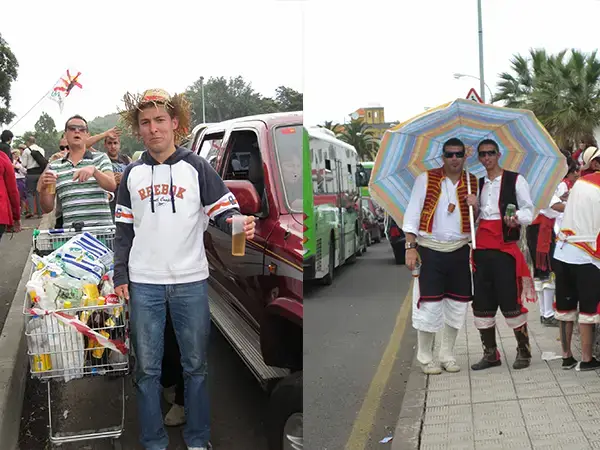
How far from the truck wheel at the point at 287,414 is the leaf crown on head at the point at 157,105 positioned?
103cm

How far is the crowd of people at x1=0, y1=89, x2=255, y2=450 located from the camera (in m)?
2.65

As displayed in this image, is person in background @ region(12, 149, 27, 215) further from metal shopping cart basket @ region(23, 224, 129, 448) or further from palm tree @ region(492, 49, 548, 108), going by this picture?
palm tree @ region(492, 49, 548, 108)

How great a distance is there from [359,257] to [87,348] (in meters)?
1.30

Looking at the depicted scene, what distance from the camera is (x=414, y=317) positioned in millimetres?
2906

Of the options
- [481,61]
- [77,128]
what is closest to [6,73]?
[77,128]

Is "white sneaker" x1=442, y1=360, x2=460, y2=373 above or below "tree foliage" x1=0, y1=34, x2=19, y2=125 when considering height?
below

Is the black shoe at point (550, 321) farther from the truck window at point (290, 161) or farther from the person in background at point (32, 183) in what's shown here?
the person in background at point (32, 183)

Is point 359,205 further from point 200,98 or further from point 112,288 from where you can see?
point 112,288

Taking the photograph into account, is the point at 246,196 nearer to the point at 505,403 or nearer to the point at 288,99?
the point at 288,99

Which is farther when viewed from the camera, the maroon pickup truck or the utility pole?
the utility pole

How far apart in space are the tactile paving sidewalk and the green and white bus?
0.76m

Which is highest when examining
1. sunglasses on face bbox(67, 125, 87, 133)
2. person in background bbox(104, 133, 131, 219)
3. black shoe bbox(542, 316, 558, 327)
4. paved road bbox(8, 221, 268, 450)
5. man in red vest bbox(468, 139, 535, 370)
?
sunglasses on face bbox(67, 125, 87, 133)

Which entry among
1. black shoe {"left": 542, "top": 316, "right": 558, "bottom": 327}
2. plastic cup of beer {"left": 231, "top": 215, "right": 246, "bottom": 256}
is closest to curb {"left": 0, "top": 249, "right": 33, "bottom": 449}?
plastic cup of beer {"left": 231, "top": 215, "right": 246, "bottom": 256}

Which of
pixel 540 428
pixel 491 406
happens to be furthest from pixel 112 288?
pixel 540 428
